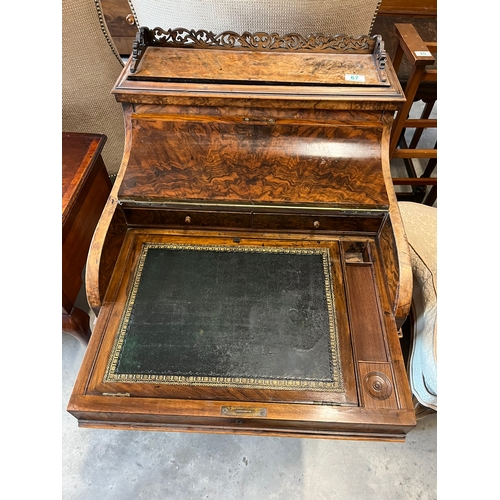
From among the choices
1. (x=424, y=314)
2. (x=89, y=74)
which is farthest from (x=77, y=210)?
(x=424, y=314)

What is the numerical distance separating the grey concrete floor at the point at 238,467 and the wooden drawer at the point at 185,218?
3.12 ft

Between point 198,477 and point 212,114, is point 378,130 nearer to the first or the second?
point 212,114

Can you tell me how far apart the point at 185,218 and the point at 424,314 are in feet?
2.99

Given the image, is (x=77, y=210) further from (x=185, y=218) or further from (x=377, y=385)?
(x=377, y=385)

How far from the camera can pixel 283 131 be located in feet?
3.85

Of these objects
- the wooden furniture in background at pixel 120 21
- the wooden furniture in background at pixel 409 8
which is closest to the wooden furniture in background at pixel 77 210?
the wooden furniture in background at pixel 120 21

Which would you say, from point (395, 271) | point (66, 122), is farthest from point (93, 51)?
point (395, 271)

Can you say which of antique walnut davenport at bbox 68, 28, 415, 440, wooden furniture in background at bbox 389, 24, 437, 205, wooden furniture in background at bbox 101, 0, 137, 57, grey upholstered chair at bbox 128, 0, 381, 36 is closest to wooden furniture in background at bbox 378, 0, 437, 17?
wooden furniture in background at bbox 389, 24, 437, 205

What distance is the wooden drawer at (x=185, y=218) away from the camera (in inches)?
46.5

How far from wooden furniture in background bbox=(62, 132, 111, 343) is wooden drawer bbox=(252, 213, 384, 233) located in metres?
0.69

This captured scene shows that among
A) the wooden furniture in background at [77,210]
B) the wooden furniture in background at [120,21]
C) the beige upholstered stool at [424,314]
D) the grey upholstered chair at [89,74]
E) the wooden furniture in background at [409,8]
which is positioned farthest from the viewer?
the wooden furniture in background at [120,21]

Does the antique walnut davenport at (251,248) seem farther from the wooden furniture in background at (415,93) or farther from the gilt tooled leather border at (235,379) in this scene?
the wooden furniture in background at (415,93)

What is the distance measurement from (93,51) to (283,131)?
1.04 meters

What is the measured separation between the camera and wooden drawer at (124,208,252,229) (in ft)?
3.87
